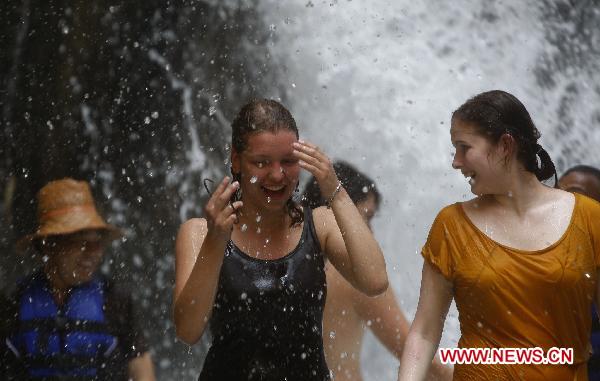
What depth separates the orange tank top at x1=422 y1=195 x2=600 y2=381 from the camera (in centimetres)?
253

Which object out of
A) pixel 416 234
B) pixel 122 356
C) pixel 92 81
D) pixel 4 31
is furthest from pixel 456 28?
pixel 122 356

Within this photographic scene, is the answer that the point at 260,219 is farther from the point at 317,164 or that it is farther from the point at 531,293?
the point at 531,293

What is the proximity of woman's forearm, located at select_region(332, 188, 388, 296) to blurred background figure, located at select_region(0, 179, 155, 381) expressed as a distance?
3.20 feet

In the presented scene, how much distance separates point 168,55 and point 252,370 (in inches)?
192

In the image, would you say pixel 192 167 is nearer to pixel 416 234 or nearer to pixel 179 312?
pixel 416 234

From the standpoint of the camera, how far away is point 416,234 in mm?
6328

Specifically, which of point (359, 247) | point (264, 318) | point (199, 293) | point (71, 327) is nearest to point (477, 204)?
point (359, 247)

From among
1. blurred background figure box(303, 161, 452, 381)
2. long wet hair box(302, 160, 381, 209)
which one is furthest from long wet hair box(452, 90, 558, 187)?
long wet hair box(302, 160, 381, 209)

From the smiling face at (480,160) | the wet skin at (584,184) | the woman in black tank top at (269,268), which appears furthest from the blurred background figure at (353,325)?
the wet skin at (584,184)

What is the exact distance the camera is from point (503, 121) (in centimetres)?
271

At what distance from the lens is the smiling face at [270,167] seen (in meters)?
2.81

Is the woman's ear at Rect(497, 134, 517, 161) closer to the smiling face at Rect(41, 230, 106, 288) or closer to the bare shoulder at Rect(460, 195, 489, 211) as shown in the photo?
the bare shoulder at Rect(460, 195, 489, 211)

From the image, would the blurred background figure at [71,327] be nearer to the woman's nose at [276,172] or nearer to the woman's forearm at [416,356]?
the woman's nose at [276,172]

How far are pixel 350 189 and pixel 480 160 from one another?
50.8 inches
